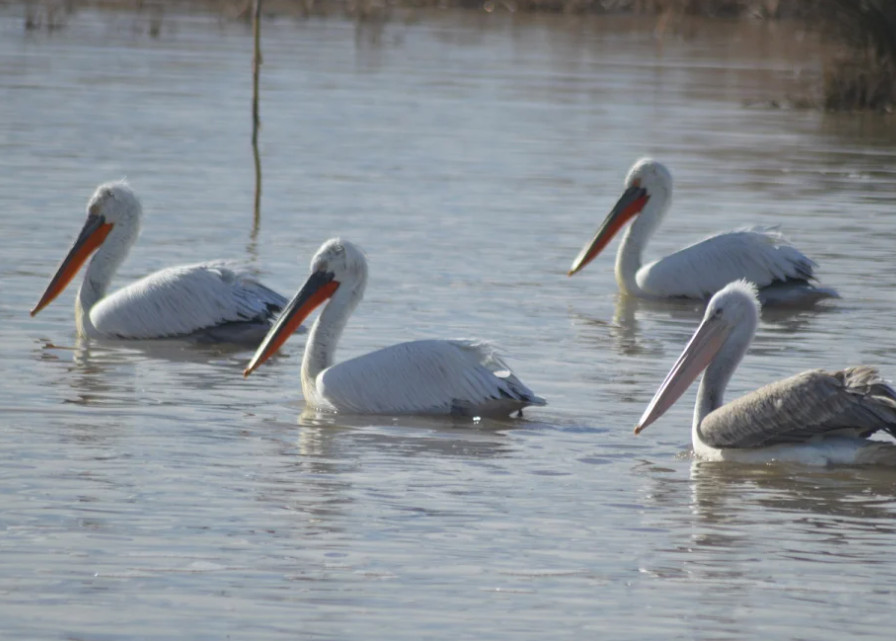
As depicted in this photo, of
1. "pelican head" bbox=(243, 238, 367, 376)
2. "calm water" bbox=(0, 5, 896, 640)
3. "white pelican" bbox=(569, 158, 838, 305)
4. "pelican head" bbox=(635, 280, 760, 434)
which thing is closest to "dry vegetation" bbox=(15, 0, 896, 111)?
"calm water" bbox=(0, 5, 896, 640)

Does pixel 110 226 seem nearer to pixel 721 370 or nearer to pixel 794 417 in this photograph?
pixel 721 370

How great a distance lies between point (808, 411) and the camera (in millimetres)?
6309

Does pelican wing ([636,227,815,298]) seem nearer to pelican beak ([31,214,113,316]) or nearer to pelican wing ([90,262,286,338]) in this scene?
pelican wing ([90,262,286,338])

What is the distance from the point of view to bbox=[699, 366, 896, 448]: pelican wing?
6199 mm

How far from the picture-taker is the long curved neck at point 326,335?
751cm

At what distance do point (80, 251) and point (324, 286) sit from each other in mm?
1973

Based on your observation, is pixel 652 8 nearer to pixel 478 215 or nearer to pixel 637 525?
pixel 478 215

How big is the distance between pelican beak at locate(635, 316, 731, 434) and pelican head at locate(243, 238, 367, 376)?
1.51m

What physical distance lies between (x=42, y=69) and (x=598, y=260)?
39.6 ft

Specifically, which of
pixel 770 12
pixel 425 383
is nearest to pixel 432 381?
pixel 425 383

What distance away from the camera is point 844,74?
813 inches

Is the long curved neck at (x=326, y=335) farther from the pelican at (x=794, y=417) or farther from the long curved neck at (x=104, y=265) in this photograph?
the long curved neck at (x=104, y=265)

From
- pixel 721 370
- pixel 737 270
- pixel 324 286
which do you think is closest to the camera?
pixel 721 370

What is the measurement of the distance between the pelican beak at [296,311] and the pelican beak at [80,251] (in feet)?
5.51
